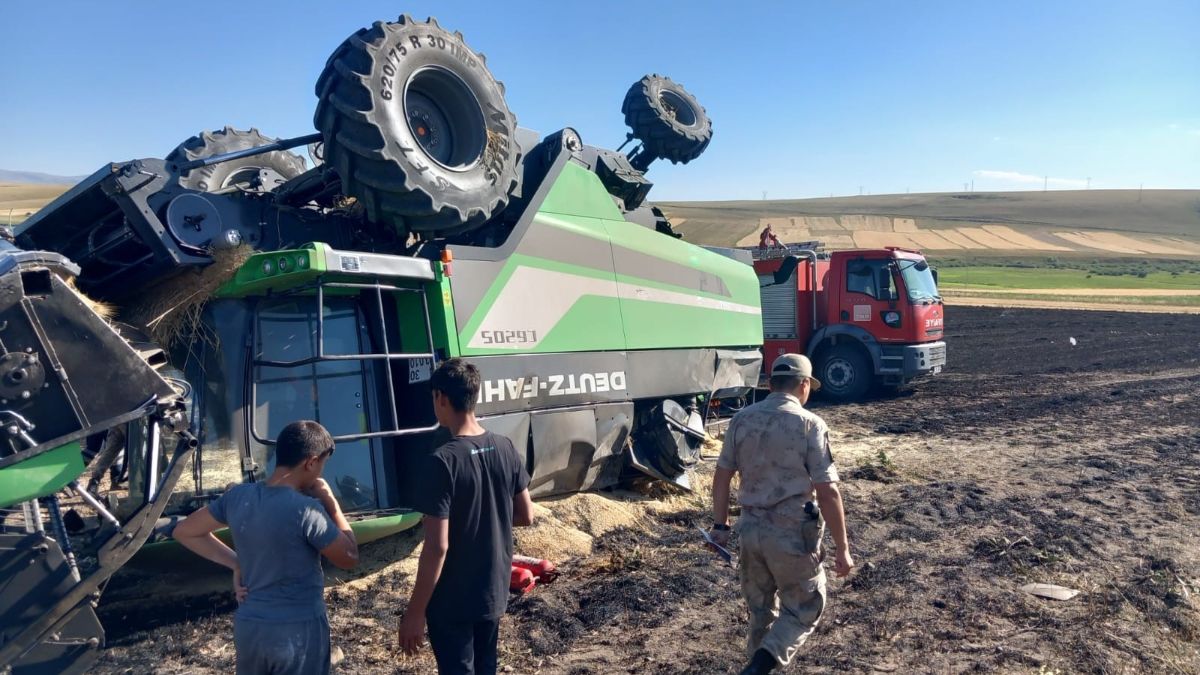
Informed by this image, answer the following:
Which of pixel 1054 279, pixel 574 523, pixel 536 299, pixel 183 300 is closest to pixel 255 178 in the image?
pixel 183 300

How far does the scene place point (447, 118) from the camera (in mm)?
6277

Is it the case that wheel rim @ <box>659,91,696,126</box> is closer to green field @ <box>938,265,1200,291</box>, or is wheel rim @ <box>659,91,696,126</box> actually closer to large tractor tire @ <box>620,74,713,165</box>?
large tractor tire @ <box>620,74,713,165</box>

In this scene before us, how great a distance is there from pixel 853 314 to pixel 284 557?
41.6 feet

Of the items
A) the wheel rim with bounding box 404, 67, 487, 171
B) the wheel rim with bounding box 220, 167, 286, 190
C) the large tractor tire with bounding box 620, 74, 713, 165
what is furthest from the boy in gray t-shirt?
the large tractor tire with bounding box 620, 74, 713, 165

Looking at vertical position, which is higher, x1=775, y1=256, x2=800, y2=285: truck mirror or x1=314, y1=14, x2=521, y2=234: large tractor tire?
x1=314, y1=14, x2=521, y2=234: large tractor tire

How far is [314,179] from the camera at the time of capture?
602 cm

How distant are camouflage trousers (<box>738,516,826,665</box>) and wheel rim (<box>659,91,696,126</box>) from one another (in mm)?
6603

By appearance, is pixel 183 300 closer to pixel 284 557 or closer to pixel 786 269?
pixel 284 557

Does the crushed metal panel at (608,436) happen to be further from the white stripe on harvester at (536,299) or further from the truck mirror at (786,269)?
the truck mirror at (786,269)

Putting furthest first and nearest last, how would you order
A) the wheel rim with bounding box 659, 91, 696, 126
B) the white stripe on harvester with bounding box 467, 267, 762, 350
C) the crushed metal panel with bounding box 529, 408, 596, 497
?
1. the wheel rim with bounding box 659, 91, 696, 126
2. the crushed metal panel with bounding box 529, 408, 596, 497
3. the white stripe on harvester with bounding box 467, 267, 762, 350

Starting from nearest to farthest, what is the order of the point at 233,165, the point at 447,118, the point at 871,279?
the point at 447,118
the point at 233,165
the point at 871,279

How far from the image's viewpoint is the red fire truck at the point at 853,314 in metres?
14.4

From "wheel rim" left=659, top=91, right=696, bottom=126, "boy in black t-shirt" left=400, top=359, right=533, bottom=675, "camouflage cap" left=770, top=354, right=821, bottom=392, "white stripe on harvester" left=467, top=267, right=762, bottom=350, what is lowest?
"boy in black t-shirt" left=400, top=359, right=533, bottom=675

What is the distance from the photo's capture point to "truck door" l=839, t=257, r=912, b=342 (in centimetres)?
1438
